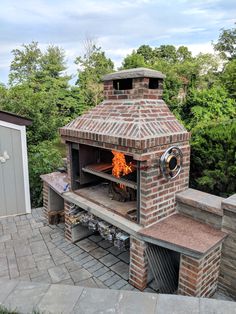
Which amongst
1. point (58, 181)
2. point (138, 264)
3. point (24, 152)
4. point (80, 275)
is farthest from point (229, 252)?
point (24, 152)

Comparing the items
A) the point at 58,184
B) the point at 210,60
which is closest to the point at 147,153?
the point at 58,184

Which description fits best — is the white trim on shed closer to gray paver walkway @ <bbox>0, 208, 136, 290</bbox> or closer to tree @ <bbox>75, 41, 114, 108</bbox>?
gray paver walkway @ <bbox>0, 208, 136, 290</bbox>

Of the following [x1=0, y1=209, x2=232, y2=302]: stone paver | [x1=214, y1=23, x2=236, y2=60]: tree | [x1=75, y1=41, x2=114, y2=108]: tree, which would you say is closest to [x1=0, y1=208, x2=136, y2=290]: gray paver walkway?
[x1=0, y1=209, x2=232, y2=302]: stone paver

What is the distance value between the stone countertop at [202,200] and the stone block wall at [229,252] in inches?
4.3

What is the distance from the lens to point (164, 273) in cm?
324

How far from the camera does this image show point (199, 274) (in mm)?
2672

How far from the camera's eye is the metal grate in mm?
3094

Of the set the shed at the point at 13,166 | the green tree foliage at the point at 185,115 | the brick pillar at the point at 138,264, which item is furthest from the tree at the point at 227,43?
the brick pillar at the point at 138,264

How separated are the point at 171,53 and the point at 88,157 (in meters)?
25.4

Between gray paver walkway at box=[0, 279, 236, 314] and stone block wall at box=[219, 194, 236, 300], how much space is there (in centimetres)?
80

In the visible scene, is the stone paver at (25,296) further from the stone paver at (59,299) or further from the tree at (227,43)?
the tree at (227,43)

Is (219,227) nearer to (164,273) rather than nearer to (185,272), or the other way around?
→ (185,272)

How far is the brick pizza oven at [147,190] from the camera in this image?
279cm

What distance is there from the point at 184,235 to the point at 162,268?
27.1 inches
